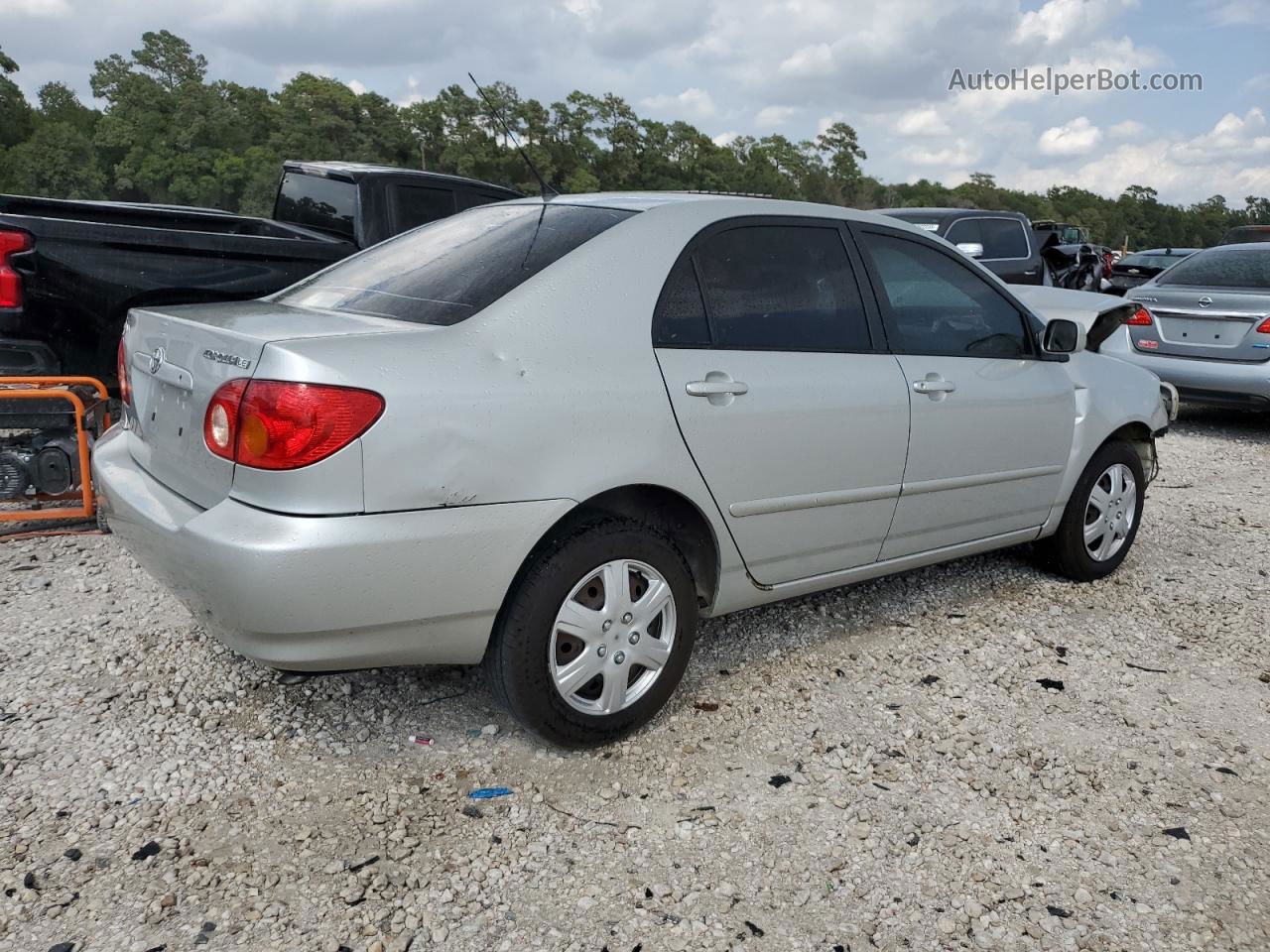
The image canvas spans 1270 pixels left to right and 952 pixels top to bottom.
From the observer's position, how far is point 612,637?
3.03 meters

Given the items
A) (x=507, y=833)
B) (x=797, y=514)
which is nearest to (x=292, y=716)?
(x=507, y=833)

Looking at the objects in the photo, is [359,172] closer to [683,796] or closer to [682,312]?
[682,312]

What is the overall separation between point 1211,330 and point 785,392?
22.6 ft

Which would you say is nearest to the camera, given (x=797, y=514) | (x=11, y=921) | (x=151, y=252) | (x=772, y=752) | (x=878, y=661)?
(x=11, y=921)

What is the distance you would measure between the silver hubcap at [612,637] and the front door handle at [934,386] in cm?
129

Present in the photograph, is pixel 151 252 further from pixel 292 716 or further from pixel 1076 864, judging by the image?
pixel 1076 864

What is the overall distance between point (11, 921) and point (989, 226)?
1165 centimetres

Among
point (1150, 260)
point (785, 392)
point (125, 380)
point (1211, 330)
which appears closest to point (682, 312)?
point (785, 392)

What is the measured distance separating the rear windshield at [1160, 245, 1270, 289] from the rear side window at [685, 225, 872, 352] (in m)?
6.85

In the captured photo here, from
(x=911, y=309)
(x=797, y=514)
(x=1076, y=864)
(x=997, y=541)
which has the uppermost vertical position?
(x=911, y=309)

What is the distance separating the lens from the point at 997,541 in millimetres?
4395

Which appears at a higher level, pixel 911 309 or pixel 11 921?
pixel 911 309

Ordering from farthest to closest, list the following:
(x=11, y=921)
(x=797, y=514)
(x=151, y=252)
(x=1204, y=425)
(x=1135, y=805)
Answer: (x=1204, y=425)
(x=151, y=252)
(x=797, y=514)
(x=1135, y=805)
(x=11, y=921)

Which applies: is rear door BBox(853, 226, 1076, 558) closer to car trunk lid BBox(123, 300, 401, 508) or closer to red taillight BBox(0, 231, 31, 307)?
car trunk lid BBox(123, 300, 401, 508)
